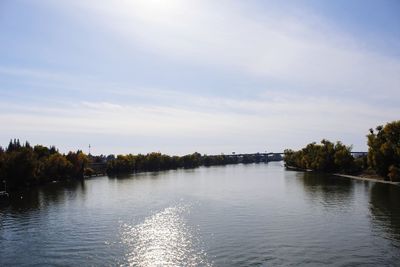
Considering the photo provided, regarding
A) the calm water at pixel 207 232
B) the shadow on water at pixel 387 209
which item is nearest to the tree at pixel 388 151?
the shadow on water at pixel 387 209

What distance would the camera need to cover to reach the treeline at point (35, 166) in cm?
9988

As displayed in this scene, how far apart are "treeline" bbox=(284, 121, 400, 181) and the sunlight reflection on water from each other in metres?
63.1

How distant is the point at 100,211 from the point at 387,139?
69987 mm

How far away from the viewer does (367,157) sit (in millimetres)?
113125

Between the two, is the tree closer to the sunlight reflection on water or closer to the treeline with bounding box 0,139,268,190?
the sunlight reflection on water

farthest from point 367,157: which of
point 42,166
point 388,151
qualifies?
point 42,166

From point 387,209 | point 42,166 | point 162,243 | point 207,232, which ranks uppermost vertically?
point 42,166

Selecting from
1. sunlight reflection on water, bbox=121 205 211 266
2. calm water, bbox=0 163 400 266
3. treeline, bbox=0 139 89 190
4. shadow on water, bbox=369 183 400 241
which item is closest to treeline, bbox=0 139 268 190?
treeline, bbox=0 139 89 190

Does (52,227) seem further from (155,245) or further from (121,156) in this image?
(121,156)

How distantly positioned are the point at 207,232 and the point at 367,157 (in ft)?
269

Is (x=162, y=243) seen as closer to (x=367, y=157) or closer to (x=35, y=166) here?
(x=35, y=166)

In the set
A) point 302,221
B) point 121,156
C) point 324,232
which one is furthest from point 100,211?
point 121,156

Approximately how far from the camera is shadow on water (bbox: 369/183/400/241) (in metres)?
44.9

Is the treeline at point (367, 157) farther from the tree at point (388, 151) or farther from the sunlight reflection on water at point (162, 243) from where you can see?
the sunlight reflection on water at point (162, 243)
